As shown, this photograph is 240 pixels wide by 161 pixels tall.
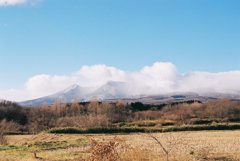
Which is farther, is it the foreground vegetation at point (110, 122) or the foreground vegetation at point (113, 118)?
the foreground vegetation at point (113, 118)

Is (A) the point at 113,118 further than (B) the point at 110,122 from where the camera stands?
Yes

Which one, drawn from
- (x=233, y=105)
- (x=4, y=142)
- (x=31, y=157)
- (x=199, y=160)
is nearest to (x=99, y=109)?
(x=233, y=105)

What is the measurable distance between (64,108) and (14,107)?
49.1 feet

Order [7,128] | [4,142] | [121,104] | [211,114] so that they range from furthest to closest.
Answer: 1. [121,104]
2. [211,114]
3. [7,128]
4. [4,142]

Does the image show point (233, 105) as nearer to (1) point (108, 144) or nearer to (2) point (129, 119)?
(2) point (129, 119)

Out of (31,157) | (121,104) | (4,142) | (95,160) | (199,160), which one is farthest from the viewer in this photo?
(121,104)

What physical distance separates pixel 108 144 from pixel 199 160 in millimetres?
6641

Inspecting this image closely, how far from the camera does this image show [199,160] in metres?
23.9

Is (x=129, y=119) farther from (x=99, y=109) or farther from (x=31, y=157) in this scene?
(x=31, y=157)

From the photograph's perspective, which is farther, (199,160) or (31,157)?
(31,157)

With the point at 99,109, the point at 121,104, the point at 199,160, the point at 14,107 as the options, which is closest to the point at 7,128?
the point at 14,107

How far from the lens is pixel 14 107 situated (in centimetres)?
10531

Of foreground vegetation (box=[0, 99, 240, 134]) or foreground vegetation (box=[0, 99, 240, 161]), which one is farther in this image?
foreground vegetation (box=[0, 99, 240, 134])

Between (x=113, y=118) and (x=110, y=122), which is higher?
(x=113, y=118)
